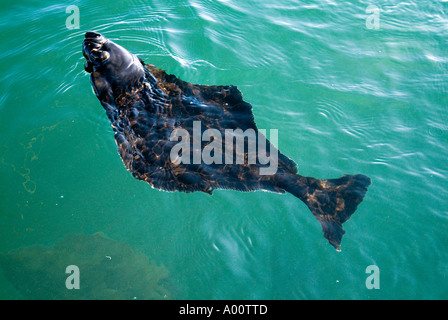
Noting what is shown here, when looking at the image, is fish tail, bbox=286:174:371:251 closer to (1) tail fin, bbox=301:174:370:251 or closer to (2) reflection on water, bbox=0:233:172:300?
(1) tail fin, bbox=301:174:370:251

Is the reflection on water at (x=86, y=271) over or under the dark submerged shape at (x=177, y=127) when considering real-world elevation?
under

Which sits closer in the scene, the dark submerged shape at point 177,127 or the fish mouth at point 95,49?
the dark submerged shape at point 177,127

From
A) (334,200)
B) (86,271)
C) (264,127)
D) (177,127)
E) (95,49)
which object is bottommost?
(86,271)

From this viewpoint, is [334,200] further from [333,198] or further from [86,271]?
[86,271]

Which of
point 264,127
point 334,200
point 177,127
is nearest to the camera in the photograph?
point 334,200

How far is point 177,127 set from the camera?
5.12 meters

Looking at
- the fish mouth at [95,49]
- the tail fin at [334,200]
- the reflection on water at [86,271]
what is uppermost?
the fish mouth at [95,49]

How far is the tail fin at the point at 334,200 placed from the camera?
4.43 metres

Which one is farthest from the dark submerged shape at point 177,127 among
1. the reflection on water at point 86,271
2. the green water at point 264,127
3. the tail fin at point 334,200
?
the reflection on water at point 86,271

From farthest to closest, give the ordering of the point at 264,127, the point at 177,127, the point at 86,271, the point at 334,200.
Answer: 1. the point at 264,127
2. the point at 177,127
3. the point at 334,200
4. the point at 86,271

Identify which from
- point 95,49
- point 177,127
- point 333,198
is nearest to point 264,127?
point 177,127

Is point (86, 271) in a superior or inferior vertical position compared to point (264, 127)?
inferior

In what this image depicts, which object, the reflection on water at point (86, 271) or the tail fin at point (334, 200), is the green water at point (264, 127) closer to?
the reflection on water at point (86, 271)

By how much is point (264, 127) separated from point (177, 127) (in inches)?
62.4
